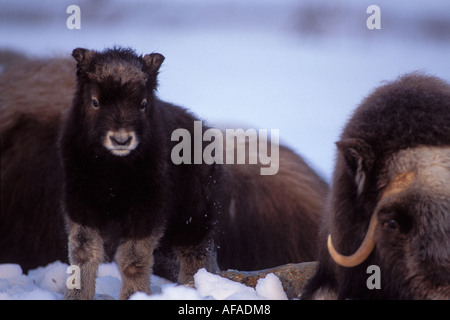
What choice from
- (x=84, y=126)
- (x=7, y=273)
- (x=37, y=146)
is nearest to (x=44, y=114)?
(x=37, y=146)

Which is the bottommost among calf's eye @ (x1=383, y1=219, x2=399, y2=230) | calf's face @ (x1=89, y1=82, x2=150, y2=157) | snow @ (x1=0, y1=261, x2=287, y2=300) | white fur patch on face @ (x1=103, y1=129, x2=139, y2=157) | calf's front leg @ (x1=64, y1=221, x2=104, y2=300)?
snow @ (x1=0, y1=261, x2=287, y2=300)

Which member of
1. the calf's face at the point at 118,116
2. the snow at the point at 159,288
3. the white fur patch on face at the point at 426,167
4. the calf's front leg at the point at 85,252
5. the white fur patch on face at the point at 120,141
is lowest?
the snow at the point at 159,288

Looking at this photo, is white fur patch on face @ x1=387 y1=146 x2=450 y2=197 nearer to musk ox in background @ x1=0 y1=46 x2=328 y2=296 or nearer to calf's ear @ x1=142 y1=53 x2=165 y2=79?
calf's ear @ x1=142 y1=53 x2=165 y2=79

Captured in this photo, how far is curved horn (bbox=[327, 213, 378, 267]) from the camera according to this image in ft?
6.33

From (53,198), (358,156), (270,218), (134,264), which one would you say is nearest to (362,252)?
(358,156)

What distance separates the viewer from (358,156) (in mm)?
1944

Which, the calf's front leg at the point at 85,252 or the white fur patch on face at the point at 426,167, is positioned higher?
the white fur patch on face at the point at 426,167

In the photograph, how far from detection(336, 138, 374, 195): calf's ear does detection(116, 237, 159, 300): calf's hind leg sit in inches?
32.9

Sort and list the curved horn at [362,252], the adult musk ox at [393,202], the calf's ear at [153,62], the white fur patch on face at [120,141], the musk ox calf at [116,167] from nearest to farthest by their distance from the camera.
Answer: the adult musk ox at [393,202] → the curved horn at [362,252] → the white fur patch on face at [120,141] → the musk ox calf at [116,167] → the calf's ear at [153,62]

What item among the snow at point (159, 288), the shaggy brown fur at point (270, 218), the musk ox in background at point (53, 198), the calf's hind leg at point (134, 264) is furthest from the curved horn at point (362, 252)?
the shaggy brown fur at point (270, 218)

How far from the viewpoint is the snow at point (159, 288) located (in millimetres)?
1943

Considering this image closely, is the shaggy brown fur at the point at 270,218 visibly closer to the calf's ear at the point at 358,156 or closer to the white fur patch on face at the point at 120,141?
the white fur patch on face at the point at 120,141

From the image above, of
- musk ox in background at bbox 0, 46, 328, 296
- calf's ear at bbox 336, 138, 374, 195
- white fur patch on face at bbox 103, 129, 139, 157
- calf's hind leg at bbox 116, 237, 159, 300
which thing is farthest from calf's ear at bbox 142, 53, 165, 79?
musk ox in background at bbox 0, 46, 328, 296
